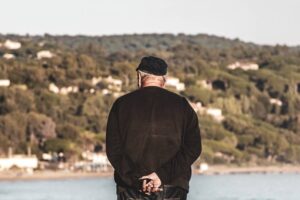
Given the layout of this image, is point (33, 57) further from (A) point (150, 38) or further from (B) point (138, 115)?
(B) point (138, 115)

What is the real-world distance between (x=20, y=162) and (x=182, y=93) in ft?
123

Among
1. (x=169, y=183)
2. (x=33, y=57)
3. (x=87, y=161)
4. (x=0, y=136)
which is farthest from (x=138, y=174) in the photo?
(x=33, y=57)

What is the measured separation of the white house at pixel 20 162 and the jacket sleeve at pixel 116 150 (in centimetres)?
8651

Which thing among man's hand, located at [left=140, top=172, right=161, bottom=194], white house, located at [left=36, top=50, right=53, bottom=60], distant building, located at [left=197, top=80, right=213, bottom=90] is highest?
man's hand, located at [left=140, top=172, right=161, bottom=194]

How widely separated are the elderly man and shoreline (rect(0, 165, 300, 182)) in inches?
3740

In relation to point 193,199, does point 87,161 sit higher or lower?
lower

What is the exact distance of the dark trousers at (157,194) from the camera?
5.69 m

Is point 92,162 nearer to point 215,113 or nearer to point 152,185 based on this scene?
point 215,113

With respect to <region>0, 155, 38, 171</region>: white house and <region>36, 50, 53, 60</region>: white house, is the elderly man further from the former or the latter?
<region>36, 50, 53, 60</region>: white house

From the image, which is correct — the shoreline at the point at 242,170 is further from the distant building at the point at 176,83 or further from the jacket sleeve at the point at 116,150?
the jacket sleeve at the point at 116,150

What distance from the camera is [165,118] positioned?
5766mm

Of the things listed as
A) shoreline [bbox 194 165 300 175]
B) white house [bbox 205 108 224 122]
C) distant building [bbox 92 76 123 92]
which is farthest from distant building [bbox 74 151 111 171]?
distant building [bbox 92 76 123 92]

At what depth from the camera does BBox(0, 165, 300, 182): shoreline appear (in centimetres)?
10147

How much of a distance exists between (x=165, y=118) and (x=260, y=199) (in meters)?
48.8
